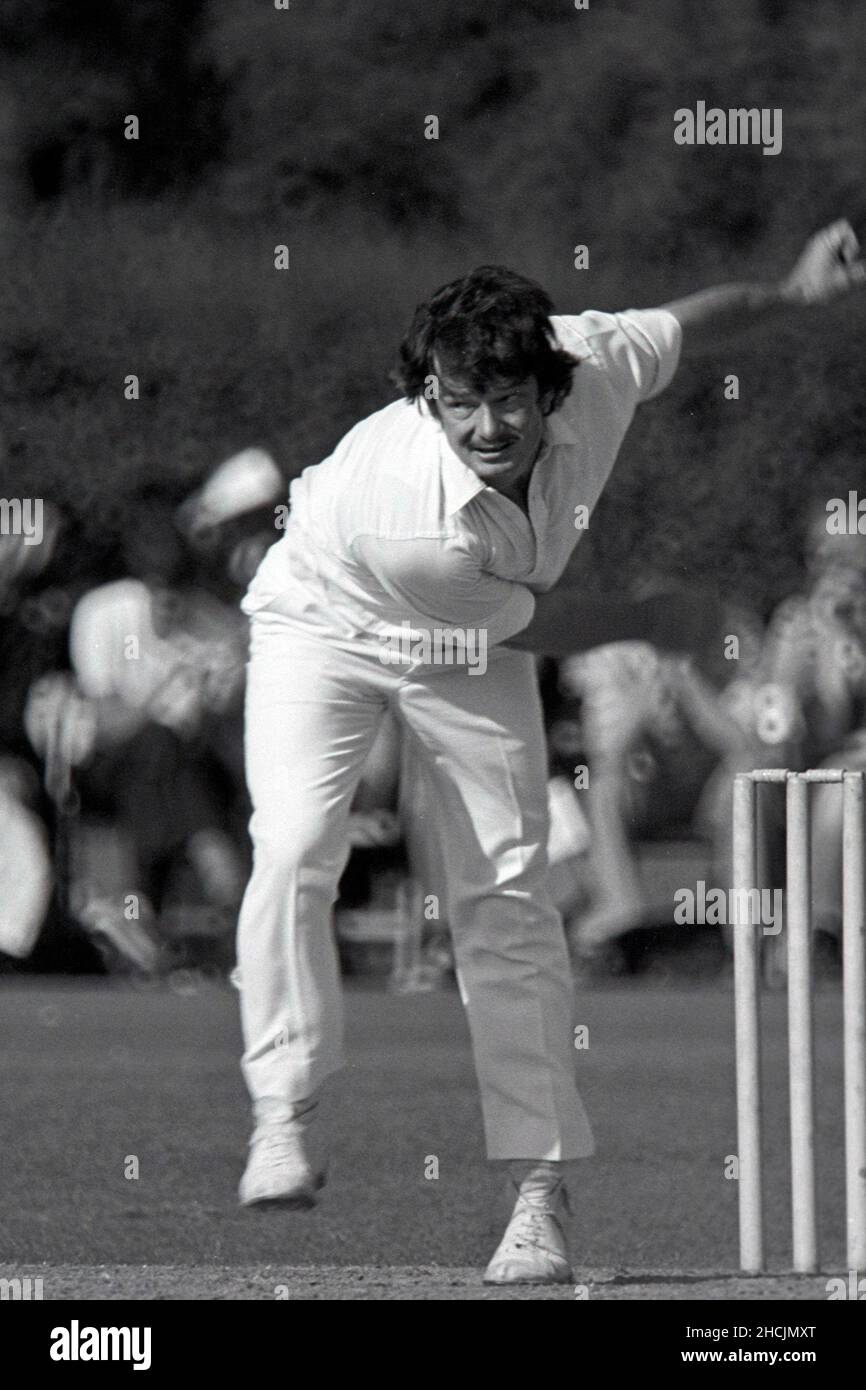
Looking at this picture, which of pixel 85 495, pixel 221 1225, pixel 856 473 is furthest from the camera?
pixel 856 473

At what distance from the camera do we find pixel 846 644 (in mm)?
11188

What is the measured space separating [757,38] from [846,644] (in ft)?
24.3

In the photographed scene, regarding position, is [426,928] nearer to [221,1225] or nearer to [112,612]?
[112,612]

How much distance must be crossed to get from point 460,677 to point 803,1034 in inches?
35.9

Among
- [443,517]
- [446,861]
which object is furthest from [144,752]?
[443,517]

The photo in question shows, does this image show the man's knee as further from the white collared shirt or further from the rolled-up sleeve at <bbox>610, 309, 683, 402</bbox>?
the rolled-up sleeve at <bbox>610, 309, 683, 402</bbox>

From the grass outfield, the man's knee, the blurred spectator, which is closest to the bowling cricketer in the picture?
the man's knee

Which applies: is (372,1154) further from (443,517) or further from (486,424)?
(486,424)

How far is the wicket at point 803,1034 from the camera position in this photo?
17.3 feet

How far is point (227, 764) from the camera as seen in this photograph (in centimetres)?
1082

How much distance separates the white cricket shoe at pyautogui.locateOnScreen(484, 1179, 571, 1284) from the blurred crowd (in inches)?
208

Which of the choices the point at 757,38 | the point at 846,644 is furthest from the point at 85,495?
the point at 757,38

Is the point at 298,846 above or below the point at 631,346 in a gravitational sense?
below

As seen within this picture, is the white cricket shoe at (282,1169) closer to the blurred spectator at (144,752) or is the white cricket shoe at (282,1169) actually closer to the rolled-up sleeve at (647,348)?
the rolled-up sleeve at (647,348)
